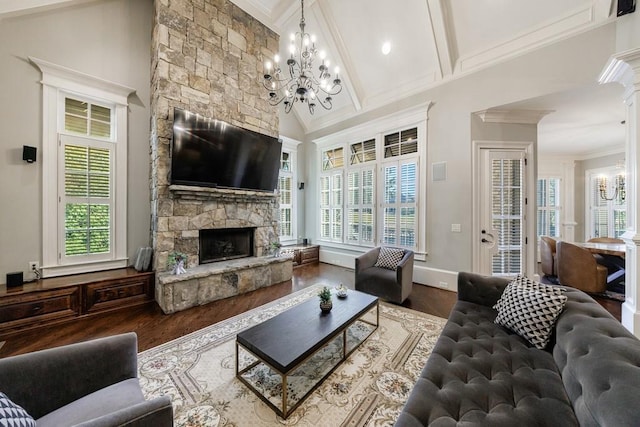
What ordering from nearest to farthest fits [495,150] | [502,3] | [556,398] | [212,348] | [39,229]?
[556,398], [212,348], [39,229], [502,3], [495,150]

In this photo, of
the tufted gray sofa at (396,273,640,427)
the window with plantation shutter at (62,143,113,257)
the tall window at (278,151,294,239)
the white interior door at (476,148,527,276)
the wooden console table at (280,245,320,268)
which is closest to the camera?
the tufted gray sofa at (396,273,640,427)

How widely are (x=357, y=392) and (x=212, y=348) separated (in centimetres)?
146

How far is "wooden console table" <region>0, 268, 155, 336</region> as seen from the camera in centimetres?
258

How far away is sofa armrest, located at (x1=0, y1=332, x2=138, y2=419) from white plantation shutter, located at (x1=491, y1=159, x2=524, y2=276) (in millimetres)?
4698

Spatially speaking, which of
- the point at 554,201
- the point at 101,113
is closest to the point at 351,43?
the point at 101,113

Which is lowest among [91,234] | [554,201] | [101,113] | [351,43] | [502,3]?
[91,234]

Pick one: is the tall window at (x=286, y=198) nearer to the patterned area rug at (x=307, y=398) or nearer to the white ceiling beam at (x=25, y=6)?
the patterned area rug at (x=307, y=398)

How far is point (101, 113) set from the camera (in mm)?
3529

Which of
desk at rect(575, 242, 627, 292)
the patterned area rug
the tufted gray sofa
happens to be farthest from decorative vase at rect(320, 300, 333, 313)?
desk at rect(575, 242, 627, 292)

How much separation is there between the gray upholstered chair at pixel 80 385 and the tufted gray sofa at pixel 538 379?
1.08 meters

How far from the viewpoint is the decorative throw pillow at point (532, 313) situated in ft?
5.26

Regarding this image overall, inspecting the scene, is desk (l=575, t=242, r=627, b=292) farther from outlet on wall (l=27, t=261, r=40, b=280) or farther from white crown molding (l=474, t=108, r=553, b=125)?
outlet on wall (l=27, t=261, r=40, b=280)

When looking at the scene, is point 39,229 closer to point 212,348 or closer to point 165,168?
point 165,168

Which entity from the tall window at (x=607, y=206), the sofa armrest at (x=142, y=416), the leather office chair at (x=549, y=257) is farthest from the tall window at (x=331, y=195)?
the tall window at (x=607, y=206)
